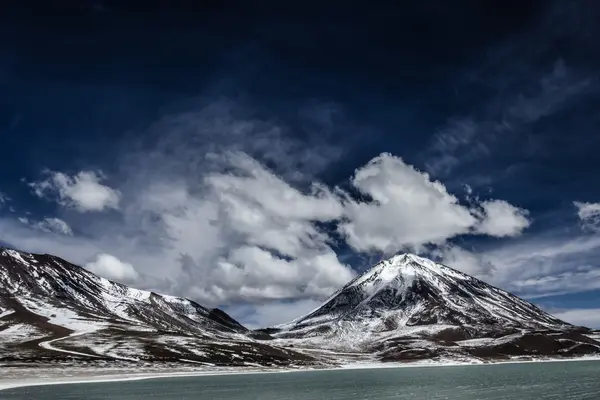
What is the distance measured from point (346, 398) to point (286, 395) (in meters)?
13.5

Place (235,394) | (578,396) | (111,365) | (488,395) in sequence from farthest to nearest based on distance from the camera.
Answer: (111,365)
(235,394)
(488,395)
(578,396)

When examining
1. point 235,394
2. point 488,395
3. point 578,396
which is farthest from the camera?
point 235,394

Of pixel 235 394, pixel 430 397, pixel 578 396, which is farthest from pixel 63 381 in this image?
pixel 578 396

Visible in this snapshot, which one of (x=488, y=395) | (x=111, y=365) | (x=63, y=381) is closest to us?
(x=488, y=395)

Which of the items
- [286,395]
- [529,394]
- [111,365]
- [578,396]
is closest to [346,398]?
[286,395]

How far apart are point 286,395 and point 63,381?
7131 cm

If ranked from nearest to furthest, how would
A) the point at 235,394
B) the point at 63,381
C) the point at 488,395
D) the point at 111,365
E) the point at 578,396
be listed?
the point at 578,396 → the point at 488,395 → the point at 235,394 → the point at 63,381 → the point at 111,365

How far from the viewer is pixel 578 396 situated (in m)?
90.8

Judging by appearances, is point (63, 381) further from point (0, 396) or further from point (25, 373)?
point (0, 396)

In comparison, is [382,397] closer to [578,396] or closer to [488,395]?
[488,395]

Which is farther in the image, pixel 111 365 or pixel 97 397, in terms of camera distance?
pixel 111 365

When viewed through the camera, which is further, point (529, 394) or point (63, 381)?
point (63, 381)

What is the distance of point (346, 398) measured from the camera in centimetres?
9531

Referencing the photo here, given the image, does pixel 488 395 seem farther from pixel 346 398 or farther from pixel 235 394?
pixel 235 394
